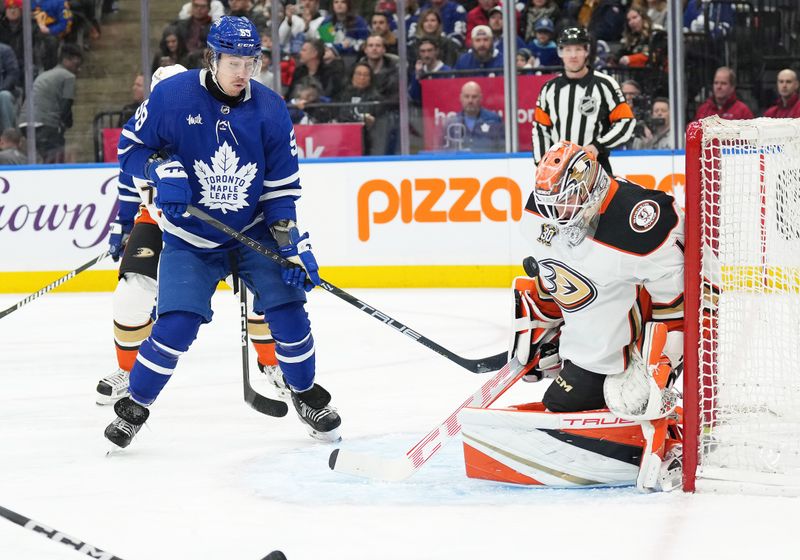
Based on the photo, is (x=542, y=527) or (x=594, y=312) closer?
(x=542, y=527)

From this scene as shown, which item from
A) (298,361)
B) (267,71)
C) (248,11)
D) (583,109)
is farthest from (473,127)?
(298,361)

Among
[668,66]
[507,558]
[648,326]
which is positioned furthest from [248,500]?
[668,66]

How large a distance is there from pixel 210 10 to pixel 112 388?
12.8ft

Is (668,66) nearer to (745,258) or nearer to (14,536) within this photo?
(745,258)

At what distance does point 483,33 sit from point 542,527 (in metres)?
4.66

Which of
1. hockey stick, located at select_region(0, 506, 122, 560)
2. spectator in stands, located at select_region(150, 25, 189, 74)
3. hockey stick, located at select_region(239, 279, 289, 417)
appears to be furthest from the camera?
spectator in stands, located at select_region(150, 25, 189, 74)

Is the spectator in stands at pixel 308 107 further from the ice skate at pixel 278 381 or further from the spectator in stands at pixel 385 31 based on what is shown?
the ice skate at pixel 278 381

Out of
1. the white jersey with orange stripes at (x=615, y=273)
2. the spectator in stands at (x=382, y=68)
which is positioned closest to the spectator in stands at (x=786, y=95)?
the spectator in stands at (x=382, y=68)

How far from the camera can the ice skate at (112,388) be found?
3984 mm

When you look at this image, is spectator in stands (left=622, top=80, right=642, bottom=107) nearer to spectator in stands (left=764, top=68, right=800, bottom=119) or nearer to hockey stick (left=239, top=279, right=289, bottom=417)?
spectator in stands (left=764, top=68, right=800, bottom=119)

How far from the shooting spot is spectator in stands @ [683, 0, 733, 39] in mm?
6531

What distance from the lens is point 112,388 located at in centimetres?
398

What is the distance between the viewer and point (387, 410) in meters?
3.83

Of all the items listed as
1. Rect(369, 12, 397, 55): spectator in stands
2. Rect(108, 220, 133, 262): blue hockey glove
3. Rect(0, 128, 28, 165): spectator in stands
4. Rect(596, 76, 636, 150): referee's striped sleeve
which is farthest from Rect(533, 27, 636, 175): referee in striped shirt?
Rect(0, 128, 28, 165): spectator in stands
